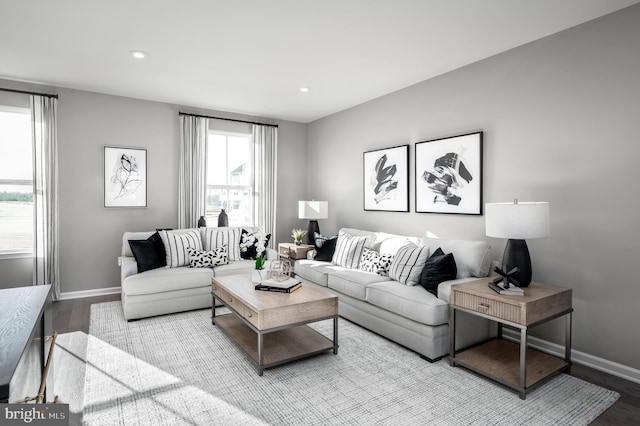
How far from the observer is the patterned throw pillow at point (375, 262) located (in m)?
3.87

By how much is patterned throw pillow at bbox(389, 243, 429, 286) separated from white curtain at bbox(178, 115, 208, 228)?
3.28 m

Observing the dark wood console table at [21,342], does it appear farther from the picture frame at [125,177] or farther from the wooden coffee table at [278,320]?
the picture frame at [125,177]

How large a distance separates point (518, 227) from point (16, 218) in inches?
218

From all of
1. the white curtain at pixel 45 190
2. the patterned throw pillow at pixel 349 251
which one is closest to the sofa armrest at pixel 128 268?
the white curtain at pixel 45 190

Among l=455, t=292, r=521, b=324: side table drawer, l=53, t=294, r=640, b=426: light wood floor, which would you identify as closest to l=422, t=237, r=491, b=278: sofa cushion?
l=455, t=292, r=521, b=324: side table drawer

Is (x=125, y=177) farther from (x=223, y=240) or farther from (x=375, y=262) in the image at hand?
(x=375, y=262)

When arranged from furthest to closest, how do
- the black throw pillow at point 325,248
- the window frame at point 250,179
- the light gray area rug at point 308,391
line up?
the window frame at point 250,179 < the black throw pillow at point 325,248 < the light gray area rug at point 308,391

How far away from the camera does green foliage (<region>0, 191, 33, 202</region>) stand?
14.1ft

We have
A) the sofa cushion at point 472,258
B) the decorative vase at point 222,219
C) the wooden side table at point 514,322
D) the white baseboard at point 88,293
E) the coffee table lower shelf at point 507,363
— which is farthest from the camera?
the decorative vase at point 222,219

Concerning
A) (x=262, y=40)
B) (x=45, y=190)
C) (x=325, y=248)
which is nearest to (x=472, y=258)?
(x=325, y=248)

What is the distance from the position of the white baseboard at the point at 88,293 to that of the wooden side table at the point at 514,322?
4461 mm

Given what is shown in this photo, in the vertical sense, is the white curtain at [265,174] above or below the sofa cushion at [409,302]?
above

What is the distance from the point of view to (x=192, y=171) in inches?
213

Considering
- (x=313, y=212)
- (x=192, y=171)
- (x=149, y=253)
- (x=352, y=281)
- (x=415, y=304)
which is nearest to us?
(x=415, y=304)
